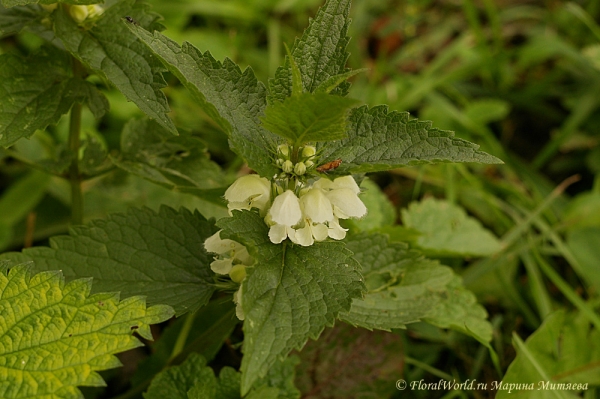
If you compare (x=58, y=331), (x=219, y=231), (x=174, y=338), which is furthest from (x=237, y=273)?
(x=174, y=338)

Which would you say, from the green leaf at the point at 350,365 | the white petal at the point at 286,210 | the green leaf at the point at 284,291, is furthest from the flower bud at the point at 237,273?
the green leaf at the point at 350,365

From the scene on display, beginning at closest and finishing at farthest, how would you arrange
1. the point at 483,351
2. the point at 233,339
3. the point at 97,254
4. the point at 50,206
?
1. the point at 97,254
2. the point at 233,339
3. the point at 483,351
4. the point at 50,206

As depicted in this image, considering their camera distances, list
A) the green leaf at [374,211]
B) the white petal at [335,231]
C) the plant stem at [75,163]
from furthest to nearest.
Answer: the green leaf at [374,211] → the plant stem at [75,163] → the white petal at [335,231]

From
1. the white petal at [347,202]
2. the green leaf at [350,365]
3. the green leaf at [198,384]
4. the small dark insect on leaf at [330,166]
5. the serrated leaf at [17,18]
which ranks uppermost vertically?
the serrated leaf at [17,18]

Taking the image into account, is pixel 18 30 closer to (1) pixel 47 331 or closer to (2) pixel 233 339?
(1) pixel 47 331

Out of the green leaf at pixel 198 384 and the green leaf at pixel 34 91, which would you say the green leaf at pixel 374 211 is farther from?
the green leaf at pixel 34 91

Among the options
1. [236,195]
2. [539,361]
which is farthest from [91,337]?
[539,361]
